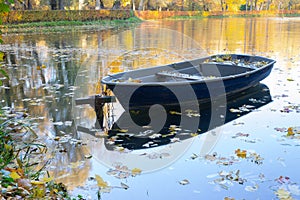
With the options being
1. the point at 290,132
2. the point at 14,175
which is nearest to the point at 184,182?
Answer: the point at 14,175

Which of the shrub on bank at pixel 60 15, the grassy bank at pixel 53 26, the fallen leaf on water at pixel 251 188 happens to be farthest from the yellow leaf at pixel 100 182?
the shrub on bank at pixel 60 15

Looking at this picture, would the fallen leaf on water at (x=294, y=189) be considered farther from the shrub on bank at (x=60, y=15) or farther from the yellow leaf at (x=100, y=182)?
the shrub on bank at (x=60, y=15)

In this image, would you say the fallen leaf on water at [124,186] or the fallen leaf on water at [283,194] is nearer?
the fallen leaf on water at [283,194]

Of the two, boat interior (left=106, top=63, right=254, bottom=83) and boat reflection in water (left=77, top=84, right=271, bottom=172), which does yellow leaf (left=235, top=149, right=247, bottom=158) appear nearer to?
boat reflection in water (left=77, top=84, right=271, bottom=172)

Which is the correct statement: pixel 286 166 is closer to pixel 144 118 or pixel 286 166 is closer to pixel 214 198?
pixel 214 198

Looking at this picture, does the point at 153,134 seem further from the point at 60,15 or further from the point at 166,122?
the point at 60,15

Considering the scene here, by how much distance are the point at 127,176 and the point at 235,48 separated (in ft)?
43.3

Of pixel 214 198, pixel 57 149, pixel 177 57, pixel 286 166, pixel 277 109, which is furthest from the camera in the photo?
pixel 177 57

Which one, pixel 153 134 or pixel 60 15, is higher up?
pixel 60 15

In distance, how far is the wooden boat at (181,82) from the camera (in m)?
6.10

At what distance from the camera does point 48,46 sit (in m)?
16.5

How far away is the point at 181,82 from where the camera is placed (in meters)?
6.21


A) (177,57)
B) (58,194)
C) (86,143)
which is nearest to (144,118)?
(86,143)

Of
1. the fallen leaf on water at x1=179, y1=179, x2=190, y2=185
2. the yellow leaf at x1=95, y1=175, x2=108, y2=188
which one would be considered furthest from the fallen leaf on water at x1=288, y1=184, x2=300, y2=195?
the yellow leaf at x1=95, y1=175, x2=108, y2=188
